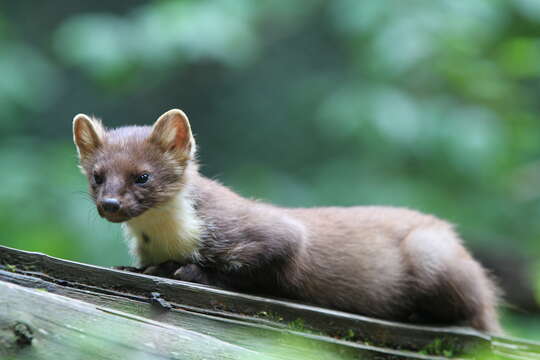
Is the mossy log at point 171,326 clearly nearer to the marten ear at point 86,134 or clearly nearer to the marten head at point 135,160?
the marten head at point 135,160

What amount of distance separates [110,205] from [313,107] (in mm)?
8026

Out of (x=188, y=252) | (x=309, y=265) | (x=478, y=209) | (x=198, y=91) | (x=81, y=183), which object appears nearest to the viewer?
(x=188, y=252)

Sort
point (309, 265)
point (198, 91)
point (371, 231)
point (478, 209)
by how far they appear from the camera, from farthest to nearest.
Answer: point (198, 91)
point (478, 209)
point (371, 231)
point (309, 265)

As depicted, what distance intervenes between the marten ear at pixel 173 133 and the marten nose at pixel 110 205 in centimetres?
71

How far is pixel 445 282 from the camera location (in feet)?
19.5

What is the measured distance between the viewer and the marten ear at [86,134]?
5359mm

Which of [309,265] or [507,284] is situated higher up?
[507,284]

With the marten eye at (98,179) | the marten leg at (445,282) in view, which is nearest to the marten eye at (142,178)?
the marten eye at (98,179)

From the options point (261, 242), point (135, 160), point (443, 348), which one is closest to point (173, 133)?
point (135, 160)

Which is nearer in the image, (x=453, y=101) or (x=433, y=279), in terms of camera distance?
(x=433, y=279)

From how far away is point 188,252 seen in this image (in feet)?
17.5

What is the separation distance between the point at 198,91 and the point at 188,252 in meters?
8.21

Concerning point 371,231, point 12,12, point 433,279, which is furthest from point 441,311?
point 12,12

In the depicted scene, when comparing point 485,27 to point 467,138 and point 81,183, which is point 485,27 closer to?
point 467,138
